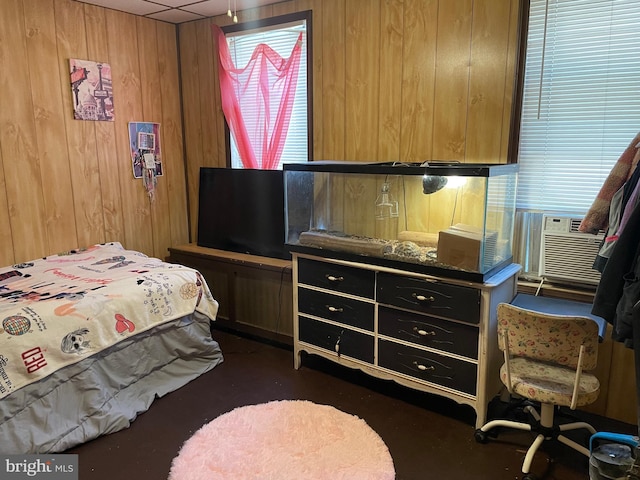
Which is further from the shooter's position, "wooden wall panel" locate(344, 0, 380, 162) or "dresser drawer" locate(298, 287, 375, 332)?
"wooden wall panel" locate(344, 0, 380, 162)

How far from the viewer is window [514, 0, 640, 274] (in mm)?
2402

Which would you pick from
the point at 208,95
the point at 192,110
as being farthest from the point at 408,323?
the point at 192,110

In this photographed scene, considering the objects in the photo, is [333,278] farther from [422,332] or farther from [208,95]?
[208,95]

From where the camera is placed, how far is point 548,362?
225 cm

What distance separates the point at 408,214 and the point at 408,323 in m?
0.64

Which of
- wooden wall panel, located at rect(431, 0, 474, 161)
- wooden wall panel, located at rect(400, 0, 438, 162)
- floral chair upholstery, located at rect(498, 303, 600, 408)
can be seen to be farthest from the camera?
wooden wall panel, located at rect(400, 0, 438, 162)

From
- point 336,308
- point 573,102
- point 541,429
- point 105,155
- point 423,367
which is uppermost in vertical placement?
point 573,102

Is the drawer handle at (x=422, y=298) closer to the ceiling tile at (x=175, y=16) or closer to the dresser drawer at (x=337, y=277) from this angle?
the dresser drawer at (x=337, y=277)

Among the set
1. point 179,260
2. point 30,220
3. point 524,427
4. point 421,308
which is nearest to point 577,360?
point 524,427

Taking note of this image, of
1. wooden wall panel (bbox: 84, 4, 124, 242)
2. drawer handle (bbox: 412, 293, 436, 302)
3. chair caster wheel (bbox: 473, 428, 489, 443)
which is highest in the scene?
wooden wall panel (bbox: 84, 4, 124, 242)

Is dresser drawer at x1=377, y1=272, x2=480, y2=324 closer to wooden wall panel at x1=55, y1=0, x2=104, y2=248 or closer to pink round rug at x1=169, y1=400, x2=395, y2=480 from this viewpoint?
pink round rug at x1=169, y1=400, x2=395, y2=480

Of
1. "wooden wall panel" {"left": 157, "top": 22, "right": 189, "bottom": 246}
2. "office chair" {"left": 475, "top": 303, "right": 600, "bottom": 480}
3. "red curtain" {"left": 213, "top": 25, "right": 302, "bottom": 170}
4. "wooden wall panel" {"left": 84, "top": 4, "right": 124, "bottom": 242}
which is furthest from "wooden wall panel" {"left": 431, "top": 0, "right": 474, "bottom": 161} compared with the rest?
"wooden wall panel" {"left": 84, "top": 4, "right": 124, "bottom": 242}

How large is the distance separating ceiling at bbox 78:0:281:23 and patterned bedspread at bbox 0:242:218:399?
5.73ft

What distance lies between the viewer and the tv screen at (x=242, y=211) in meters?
3.56
